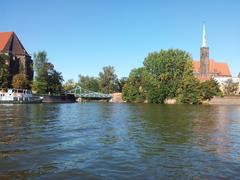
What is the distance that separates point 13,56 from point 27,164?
13053cm

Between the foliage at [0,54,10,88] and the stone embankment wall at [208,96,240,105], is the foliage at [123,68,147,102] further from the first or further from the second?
the foliage at [0,54,10,88]

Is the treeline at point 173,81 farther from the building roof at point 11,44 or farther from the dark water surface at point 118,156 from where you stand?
the dark water surface at point 118,156

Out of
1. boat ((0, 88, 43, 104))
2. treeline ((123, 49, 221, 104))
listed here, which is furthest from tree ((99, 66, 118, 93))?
boat ((0, 88, 43, 104))

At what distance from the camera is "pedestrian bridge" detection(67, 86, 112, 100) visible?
16940 cm

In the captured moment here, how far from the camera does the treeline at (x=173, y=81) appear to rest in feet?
403

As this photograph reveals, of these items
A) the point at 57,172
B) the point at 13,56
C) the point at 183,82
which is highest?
the point at 13,56

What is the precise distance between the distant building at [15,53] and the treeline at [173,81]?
44.6 metres

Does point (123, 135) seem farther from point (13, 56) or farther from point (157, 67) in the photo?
point (13, 56)

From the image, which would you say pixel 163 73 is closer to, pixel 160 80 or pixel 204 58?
pixel 160 80

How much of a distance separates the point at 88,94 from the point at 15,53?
154ft

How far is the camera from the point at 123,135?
82.2 feet

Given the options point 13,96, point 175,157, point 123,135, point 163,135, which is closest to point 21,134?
point 123,135

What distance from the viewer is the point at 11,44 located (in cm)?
14200

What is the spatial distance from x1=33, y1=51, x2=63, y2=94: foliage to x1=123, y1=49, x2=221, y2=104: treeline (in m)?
32.1
